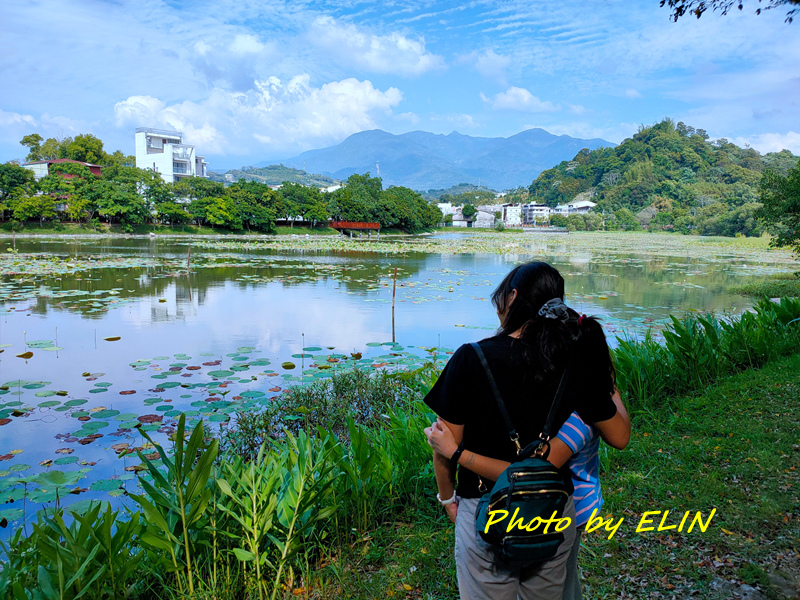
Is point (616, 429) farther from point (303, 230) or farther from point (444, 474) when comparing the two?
point (303, 230)

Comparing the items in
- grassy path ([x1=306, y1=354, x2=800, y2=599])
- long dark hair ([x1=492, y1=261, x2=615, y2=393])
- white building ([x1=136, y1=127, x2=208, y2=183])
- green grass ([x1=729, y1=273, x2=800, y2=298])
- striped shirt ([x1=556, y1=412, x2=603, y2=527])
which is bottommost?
grassy path ([x1=306, y1=354, x2=800, y2=599])

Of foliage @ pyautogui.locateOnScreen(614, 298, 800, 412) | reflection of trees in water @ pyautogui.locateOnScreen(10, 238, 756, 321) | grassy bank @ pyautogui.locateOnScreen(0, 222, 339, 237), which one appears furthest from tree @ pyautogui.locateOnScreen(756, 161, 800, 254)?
grassy bank @ pyautogui.locateOnScreen(0, 222, 339, 237)

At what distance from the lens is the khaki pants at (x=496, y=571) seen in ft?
4.37

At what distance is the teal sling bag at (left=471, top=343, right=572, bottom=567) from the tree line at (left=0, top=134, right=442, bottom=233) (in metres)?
37.7

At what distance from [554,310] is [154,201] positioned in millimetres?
39920

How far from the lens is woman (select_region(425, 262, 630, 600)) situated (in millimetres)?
1303

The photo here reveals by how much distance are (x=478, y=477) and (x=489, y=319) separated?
7.91m

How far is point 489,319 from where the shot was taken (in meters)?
9.16

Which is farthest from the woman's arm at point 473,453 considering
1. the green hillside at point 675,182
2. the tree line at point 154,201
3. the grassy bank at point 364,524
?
the green hillside at point 675,182

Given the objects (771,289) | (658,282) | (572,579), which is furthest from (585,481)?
(658,282)

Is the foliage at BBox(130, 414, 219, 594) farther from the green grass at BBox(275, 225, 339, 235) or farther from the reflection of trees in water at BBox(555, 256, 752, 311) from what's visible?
the green grass at BBox(275, 225, 339, 235)

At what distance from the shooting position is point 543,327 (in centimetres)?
132

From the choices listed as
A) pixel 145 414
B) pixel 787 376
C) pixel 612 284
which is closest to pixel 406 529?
pixel 145 414

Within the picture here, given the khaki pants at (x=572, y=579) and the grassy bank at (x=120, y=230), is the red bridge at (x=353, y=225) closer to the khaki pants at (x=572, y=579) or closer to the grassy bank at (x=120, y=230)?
the grassy bank at (x=120, y=230)
